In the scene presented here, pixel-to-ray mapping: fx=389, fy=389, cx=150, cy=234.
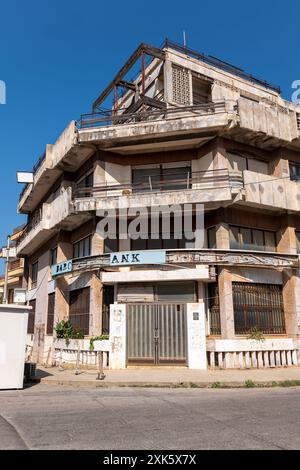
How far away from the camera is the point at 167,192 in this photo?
674 inches

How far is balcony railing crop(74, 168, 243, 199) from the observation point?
Answer: 17.1m

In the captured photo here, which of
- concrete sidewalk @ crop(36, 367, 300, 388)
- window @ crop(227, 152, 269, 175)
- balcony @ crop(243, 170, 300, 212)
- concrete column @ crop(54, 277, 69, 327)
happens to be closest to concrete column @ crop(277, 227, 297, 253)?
balcony @ crop(243, 170, 300, 212)

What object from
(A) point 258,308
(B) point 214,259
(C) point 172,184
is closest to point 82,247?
(C) point 172,184

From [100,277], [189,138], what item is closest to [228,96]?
[189,138]

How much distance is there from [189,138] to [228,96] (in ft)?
22.0

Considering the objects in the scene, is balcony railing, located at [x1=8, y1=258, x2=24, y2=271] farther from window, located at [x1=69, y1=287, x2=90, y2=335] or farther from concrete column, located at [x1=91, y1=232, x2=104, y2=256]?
concrete column, located at [x1=91, y1=232, x2=104, y2=256]

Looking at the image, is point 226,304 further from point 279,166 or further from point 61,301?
point 61,301

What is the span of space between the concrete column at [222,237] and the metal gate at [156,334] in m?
3.33

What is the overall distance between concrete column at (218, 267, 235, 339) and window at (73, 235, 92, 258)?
270 inches

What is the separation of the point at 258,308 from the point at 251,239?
10.6ft

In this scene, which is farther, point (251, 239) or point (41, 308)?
point (41, 308)

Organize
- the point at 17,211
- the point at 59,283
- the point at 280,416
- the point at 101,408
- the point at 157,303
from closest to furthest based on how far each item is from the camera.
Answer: the point at 280,416 → the point at 101,408 → the point at 157,303 → the point at 59,283 → the point at 17,211

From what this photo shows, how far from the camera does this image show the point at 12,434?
5.95 meters

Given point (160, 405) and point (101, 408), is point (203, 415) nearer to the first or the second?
point (160, 405)
